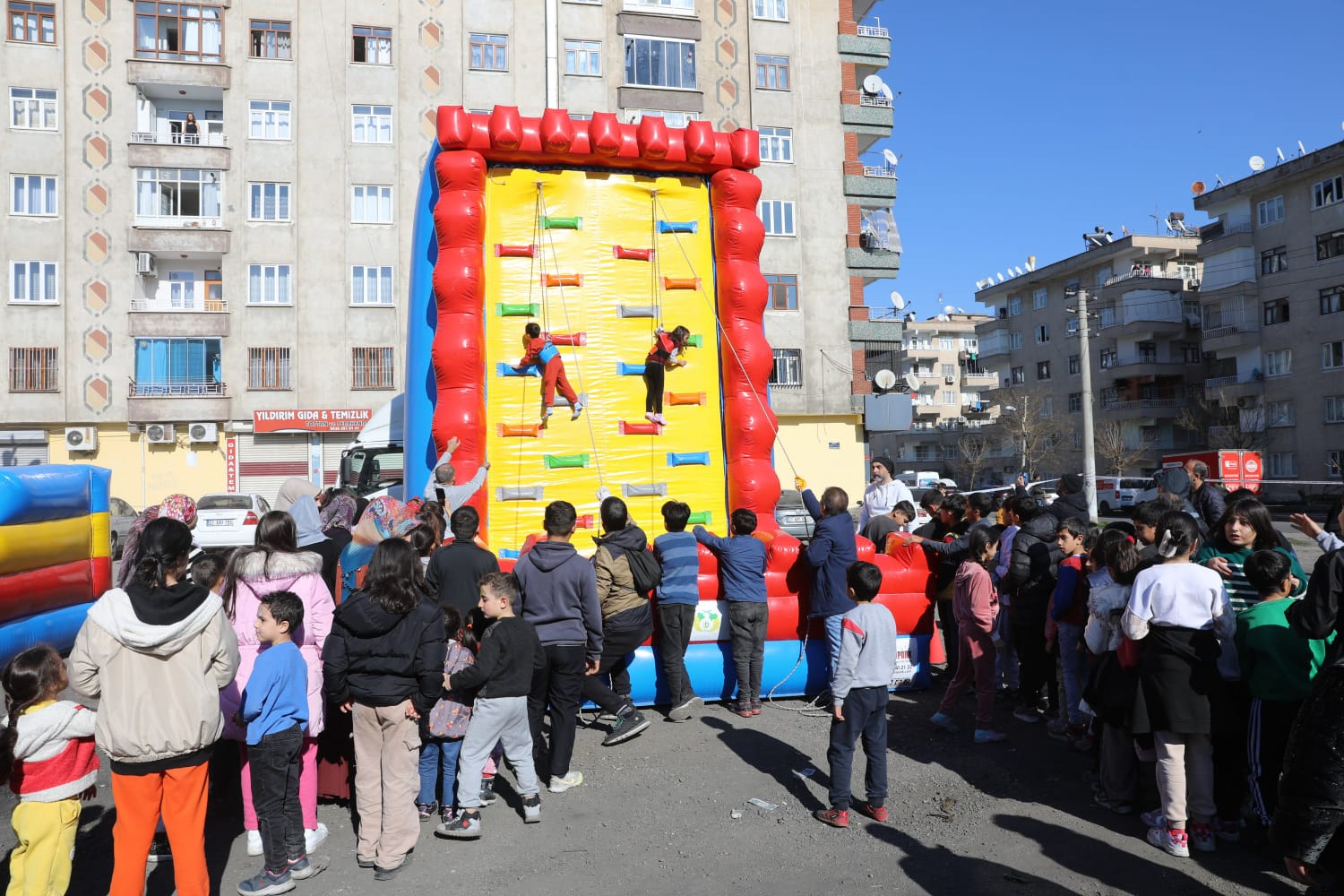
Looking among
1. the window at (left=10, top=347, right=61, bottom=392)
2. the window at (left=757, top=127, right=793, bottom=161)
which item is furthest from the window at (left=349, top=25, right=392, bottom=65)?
the window at (left=10, top=347, right=61, bottom=392)

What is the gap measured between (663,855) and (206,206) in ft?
100

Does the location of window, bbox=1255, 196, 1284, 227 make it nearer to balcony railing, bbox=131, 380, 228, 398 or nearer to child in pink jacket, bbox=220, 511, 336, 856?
balcony railing, bbox=131, 380, 228, 398

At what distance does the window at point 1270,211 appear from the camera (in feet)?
134

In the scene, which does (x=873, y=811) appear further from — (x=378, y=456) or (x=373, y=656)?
(x=378, y=456)

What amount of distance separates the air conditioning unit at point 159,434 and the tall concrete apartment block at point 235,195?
10cm

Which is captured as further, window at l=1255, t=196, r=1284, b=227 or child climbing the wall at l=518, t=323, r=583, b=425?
window at l=1255, t=196, r=1284, b=227

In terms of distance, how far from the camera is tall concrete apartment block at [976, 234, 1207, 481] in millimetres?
48156

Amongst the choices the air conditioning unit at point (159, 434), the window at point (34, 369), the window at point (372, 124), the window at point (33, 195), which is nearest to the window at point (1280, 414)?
the window at point (372, 124)

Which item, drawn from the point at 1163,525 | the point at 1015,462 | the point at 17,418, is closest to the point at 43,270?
the point at 17,418

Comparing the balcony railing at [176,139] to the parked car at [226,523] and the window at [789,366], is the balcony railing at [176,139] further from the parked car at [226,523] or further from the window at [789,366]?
the window at [789,366]

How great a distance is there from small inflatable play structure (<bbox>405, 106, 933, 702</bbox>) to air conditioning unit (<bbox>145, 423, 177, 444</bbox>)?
23.1 metres

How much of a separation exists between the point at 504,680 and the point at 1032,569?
4203mm

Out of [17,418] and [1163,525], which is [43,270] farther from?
[1163,525]

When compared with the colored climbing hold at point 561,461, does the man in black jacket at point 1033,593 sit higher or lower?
lower
